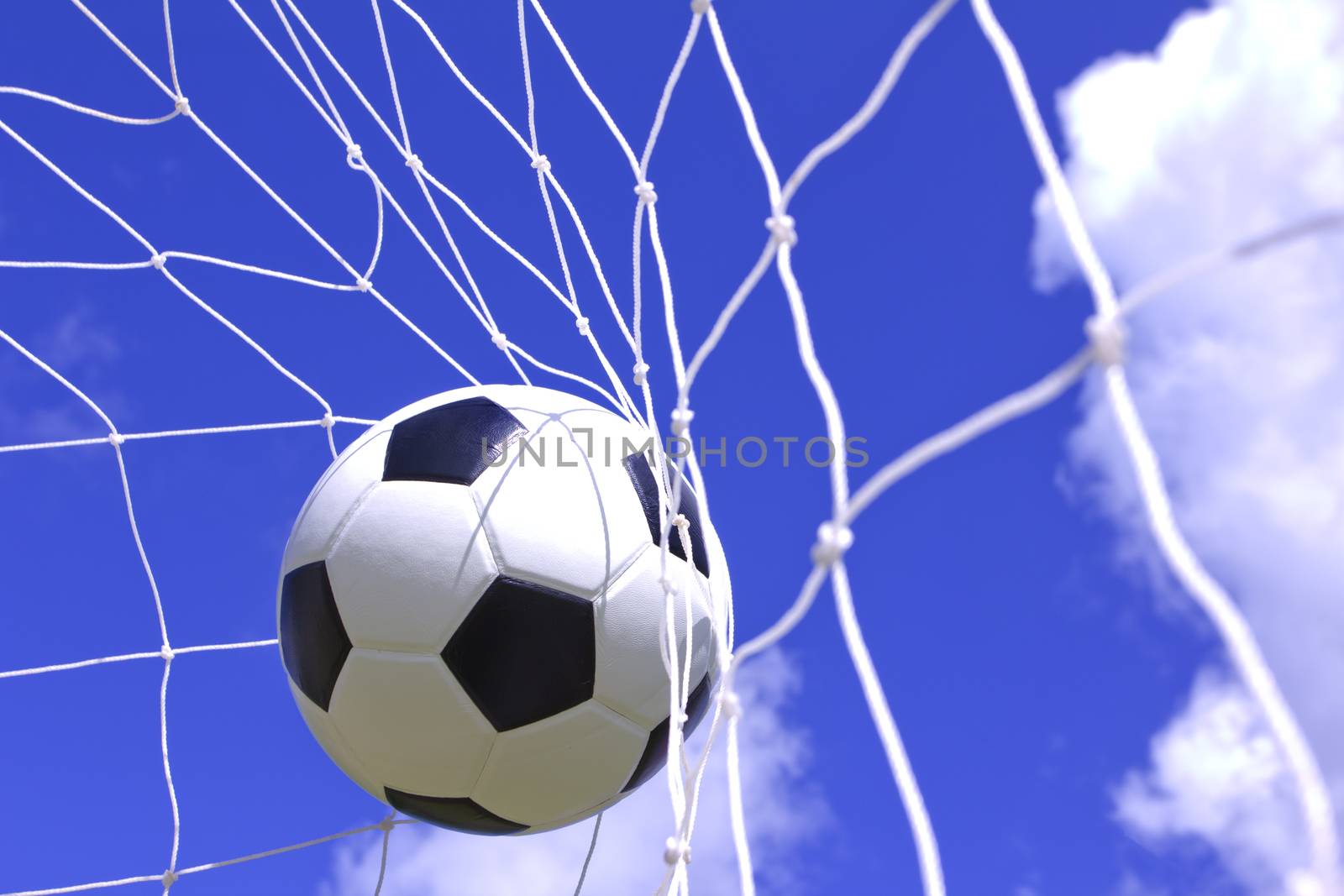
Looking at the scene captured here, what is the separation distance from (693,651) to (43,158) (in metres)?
2.93

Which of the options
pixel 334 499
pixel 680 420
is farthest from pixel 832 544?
pixel 334 499

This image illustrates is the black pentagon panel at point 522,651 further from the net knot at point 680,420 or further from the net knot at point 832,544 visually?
the net knot at point 832,544

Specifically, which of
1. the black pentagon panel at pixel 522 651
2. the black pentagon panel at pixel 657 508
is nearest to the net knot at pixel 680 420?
the black pentagon panel at pixel 657 508

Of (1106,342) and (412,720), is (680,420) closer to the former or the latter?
(412,720)

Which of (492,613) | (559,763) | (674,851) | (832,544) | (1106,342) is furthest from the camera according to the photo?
(559,763)

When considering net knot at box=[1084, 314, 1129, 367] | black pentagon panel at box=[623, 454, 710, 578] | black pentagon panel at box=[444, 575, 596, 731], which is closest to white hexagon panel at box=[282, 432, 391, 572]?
black pentagon panel at box=[444, 575, 596, 731]

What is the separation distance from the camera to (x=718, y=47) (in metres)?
2.92

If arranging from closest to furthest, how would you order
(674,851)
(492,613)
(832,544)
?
(832,544)
(674,851)
(492,613)

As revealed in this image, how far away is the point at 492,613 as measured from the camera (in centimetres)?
281

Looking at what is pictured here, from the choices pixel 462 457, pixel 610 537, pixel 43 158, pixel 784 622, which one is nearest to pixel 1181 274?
pixel 784 622

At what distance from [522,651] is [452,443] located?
57 cm

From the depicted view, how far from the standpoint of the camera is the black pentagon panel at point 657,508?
10.0ft

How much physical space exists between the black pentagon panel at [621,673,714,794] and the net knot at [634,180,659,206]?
4.36 feet

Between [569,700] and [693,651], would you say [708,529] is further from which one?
[569,700]
